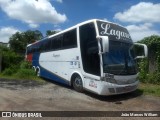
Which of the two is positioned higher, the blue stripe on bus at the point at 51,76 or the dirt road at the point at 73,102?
the blue stripe on bus at the point at 51,76

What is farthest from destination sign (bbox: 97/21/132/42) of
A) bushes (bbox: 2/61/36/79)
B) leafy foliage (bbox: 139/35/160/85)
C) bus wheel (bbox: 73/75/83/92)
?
bushes (bbox: 2/61/36/79)

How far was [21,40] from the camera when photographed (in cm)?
5219

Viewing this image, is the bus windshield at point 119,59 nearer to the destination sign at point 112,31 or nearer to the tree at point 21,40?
the destination sign at point 112,31

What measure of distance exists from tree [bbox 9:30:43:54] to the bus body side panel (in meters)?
33.0

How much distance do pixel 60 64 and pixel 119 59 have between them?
15.6ft

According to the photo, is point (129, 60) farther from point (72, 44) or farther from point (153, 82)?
point (153, 82)

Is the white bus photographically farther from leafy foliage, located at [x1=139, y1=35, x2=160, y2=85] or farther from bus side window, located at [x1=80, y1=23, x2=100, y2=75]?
leafy foliage, located at [x1=139, y1=35, x2=160, y2=85]

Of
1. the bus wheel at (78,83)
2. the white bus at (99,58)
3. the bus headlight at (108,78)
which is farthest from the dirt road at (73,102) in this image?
the bus headlight at (108,78)

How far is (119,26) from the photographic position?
12961mm

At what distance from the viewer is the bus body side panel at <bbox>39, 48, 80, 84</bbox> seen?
1349 centimetres

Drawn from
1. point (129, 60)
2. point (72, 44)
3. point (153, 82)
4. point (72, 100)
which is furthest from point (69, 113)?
point (153, 82)

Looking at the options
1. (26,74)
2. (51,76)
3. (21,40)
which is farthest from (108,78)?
(21,40)

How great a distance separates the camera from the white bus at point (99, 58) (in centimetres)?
1109

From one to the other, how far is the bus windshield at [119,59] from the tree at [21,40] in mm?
40129
